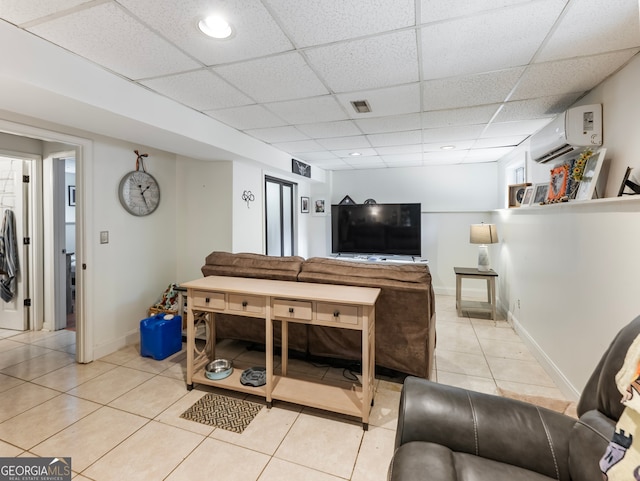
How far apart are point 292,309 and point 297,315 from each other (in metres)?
0.05

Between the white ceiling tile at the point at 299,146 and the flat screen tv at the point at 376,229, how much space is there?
145cm

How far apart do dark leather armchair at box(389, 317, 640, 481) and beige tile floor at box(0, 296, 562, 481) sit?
0.64 m

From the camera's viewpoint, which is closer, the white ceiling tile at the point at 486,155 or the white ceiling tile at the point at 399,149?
the white ceiling tile at the point at 399,149

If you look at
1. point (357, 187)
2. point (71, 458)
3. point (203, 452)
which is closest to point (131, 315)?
point (71, 458)

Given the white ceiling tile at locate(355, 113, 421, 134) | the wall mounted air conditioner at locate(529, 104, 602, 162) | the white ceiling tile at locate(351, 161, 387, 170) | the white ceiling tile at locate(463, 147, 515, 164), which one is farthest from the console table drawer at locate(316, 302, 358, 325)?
the white ceiling tile at locate(351, 161, 387, 170)

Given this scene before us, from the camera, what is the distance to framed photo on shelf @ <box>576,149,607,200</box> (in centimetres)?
202

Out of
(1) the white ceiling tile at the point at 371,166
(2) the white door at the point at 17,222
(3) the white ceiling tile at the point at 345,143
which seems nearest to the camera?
(2) the white door at the point at 17,222

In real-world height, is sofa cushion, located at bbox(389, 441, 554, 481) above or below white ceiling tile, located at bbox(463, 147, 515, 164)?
below

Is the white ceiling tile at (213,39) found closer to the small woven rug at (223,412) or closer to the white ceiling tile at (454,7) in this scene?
the white ceiling tile at (454,7)

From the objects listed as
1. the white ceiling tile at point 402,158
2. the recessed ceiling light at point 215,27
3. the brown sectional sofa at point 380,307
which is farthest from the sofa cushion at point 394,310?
the white ceiling tile at point 402,158

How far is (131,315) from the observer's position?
3275mm

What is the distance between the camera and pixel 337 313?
1932 millimetres

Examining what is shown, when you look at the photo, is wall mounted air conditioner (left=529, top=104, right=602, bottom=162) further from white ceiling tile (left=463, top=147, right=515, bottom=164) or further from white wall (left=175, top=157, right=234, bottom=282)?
white wall (left=175, top=157, right=234, bottom=282)

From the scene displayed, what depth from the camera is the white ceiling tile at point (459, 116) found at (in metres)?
2.70
